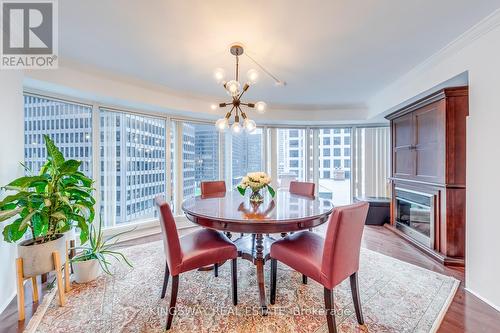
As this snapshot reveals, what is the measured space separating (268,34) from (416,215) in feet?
10.6

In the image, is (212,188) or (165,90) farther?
(165,90)

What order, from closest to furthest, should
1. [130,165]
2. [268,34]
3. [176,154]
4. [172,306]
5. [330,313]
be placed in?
[330,313], [172,306], [268,34], [130,165], [176,154]

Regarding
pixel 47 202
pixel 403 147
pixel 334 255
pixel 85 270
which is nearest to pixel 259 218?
pixel 334 255

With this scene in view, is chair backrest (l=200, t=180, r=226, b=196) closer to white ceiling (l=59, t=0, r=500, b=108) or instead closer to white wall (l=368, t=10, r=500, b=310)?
white ceiling (l=59, t=0, r=500, b=108)

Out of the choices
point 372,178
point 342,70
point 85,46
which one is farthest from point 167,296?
point 372,178

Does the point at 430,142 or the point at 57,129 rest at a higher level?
the point at 57,129

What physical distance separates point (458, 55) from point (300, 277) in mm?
2845

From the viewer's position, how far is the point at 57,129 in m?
3.04

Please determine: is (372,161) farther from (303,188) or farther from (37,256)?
(37,256)

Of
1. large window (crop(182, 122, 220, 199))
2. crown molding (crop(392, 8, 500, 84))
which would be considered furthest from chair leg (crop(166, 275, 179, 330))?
crown molding (crop(392, 8, 500, 84))

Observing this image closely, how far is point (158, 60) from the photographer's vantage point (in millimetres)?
2586

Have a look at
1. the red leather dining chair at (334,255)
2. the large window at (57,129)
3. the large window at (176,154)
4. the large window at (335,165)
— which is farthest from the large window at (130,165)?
the large window at (335,165)

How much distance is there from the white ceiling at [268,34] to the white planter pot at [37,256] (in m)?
A: 1.92

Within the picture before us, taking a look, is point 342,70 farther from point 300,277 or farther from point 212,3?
point 300,277
